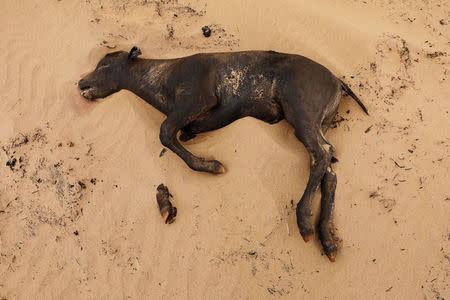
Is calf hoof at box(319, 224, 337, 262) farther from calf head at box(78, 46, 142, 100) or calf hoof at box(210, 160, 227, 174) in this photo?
calf head at box(78, 46, 142, 100)


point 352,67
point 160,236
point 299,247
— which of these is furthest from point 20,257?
point 352,67

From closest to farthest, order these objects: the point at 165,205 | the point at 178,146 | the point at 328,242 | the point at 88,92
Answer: the point at 328,242, the point at 165,205, the point at 178,146, the point at 88,92

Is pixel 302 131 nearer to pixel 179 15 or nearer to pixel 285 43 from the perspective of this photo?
pixel 285 43

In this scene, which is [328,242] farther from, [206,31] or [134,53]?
[206,31]

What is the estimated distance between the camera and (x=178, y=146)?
120 inches

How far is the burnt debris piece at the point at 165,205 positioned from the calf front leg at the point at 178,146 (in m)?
0.33

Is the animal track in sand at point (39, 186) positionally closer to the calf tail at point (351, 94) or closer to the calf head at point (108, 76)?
the calf head at point (108, 76)

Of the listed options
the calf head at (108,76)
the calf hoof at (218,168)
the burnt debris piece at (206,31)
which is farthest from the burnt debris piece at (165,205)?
the burnt debris piece at (206,31)

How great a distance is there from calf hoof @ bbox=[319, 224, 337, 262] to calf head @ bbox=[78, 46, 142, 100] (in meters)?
2.42

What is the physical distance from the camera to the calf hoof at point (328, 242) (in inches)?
103

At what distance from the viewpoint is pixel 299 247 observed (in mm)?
2715

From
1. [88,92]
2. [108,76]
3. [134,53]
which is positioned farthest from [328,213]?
[88,92]

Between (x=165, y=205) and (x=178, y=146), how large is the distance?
56 cm

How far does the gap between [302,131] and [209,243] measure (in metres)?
1.24
